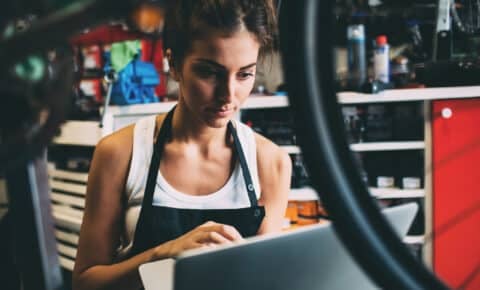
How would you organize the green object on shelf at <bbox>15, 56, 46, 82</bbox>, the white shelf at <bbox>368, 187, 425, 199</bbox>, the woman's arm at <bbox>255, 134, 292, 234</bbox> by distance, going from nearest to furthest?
1. the green object on shelf at <bbox>15, 56, 46, 82</bbox>
2. the woman's arm at <bbox>255, 134, 292, 234</bbox>
3. the white shelf at <bbox>368, 187, 425, 199</bbox>

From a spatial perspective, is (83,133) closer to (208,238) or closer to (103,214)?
(103,214)

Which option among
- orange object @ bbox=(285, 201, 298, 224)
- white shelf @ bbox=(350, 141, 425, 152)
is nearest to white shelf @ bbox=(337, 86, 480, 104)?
white shelf @ bbox=(350, 141, 425, 152)

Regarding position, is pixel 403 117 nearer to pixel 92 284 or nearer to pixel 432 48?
pixel 432 48

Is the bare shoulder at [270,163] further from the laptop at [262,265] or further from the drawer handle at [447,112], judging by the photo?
the drawer handle at [447,112]

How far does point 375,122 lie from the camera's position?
64.4 inches

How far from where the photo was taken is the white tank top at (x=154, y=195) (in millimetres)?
886

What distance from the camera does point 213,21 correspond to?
0.75m

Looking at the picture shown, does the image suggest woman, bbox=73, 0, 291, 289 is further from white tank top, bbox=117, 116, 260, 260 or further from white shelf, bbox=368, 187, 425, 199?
white shelf, bbox=368, 187, 425, 199

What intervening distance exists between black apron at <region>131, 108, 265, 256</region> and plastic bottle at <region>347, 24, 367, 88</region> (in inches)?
37.0

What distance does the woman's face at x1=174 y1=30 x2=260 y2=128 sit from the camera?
0.74 m

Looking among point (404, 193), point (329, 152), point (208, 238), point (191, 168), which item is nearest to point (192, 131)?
Answer: point (191, 168)

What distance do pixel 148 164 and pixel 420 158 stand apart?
112cm

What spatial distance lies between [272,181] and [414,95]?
0.76 m

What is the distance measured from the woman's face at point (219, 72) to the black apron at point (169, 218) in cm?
18
